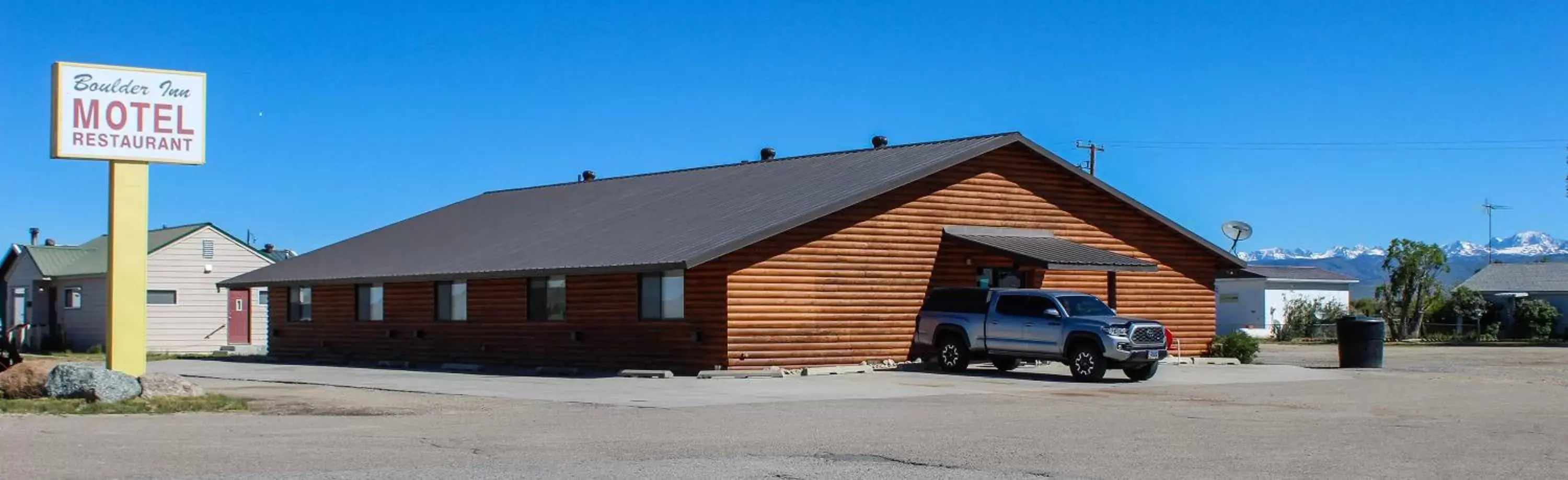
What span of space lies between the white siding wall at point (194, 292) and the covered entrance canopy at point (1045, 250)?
26.7m

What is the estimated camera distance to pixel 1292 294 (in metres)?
66.2

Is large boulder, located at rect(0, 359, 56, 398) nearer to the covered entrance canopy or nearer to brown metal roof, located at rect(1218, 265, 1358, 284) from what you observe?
the covered entrance canopy

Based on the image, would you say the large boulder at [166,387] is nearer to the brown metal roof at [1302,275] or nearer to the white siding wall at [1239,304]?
the white siding wall at [1239,304]

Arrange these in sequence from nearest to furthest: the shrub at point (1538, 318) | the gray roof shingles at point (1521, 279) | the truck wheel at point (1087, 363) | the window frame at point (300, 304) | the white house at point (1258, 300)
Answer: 1. the truck wheel at point (1087, 363)
2. the window frame at point (300, 304)
3. the shrub at point (1538, 318)
4. the white house at point (1258, 300)
5. the gray roof shingles at point (1521, 279)

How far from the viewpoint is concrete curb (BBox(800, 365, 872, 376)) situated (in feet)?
91.0

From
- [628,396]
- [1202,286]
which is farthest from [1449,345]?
[628,396]

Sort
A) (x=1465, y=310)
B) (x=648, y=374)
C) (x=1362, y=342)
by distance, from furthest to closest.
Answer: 1. (x=1465, y=310)
2. (x=1362, y=342)
3. (x=648, y=374)

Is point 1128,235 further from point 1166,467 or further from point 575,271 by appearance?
point 1166,467

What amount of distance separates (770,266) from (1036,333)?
488 centimetres

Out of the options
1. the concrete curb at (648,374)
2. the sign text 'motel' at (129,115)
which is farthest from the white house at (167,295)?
the sign text 'motel' at (129,115)

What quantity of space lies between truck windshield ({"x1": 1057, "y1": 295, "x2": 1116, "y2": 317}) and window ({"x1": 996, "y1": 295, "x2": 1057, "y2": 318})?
0.77ft

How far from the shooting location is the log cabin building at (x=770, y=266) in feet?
91.4

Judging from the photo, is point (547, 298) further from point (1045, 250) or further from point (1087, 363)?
point (1087, 363)

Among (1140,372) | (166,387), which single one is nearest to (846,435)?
(166,387)
